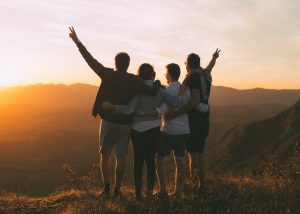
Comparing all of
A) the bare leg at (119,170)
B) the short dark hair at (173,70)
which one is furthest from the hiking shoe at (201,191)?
the short dark hair at (173,70)

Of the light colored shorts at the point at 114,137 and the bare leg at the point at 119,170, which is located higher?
the light colored shorts at the point at 114,137

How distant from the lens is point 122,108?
25.1 feet

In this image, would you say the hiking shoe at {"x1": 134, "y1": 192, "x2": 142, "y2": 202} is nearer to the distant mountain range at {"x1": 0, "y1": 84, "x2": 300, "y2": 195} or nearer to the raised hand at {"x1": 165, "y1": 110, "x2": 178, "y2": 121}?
the raised hand at {"x1": 165, "y1": 110, "x2": 178, "y2": 121}

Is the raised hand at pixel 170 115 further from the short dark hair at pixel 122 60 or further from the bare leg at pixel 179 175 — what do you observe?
the short dark hair at pixel 122 60

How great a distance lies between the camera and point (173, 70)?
298 inches

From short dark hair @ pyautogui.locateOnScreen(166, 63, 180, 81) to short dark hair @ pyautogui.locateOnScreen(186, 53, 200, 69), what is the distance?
369 millimetres

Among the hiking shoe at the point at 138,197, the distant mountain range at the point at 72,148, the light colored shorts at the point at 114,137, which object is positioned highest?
the light colored shorts at the point at 114,137

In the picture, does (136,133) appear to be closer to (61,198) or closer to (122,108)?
(122,108)

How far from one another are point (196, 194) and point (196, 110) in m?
1.44

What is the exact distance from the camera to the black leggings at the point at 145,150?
7695 mm

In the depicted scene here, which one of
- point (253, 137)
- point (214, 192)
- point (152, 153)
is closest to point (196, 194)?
point (214, 192)

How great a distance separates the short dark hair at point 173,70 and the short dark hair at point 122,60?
73 centimetres

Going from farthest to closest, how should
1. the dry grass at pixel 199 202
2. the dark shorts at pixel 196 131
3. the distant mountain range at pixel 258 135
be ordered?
1. the distant mountain range at pixel 258 135
2. the dark shorts at pixel 196 131
3. the dry grass at pixel 199 202

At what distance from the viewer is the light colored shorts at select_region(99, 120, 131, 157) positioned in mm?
7871
